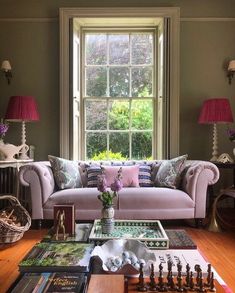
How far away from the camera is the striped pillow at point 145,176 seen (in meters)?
4.04

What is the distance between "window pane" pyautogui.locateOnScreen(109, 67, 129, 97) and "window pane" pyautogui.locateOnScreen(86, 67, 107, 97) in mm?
105

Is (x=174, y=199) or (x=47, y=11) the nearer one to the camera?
(x=174, y=199)

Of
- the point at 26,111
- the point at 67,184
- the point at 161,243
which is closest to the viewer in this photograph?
the point at 161,243

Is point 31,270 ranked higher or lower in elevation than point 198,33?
lower

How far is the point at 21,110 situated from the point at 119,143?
58.5 inches

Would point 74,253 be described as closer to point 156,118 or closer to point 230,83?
point 156,118

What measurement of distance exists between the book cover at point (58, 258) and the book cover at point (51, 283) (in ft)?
0.25

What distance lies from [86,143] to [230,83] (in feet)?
7.33

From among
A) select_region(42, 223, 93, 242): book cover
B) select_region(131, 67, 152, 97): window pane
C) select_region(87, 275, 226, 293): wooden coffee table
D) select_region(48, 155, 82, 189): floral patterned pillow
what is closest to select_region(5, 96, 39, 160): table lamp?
select_region(48, 155, 82, 189): floral patterned pillow

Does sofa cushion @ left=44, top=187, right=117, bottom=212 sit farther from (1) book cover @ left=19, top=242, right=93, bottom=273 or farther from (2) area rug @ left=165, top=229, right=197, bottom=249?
(1) book cover @ left=19, top=242, right=93, bottom=273

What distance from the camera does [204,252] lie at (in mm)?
2926

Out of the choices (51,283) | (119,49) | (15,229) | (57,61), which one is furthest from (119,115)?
(51,283)

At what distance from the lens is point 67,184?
385 centimetres

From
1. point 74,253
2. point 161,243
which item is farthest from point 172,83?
point 74,253
